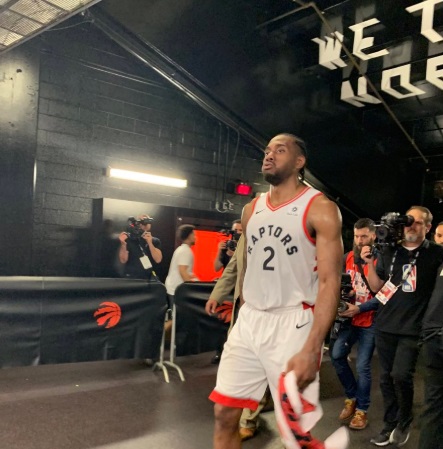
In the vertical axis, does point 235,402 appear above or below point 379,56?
below

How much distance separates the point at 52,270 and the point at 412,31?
5.14 meters

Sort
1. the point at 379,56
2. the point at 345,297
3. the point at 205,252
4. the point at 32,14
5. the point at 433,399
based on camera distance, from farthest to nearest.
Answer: the point at 205,252 < the point at 379,56 < the point at 32,14 < the point at 345,297 < the point at 433,399

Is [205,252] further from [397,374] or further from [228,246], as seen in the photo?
[397,374]

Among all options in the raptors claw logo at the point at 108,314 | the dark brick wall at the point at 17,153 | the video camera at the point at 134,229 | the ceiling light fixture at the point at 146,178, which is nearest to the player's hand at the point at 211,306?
the raptors claw logo at the point at 108,314

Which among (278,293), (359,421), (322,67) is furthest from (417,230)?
(322,67)

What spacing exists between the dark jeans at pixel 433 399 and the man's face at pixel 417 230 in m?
0.76

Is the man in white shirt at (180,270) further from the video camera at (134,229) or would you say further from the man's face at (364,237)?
A: the man's face at (364,237)

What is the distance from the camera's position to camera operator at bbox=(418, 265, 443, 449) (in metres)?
2.69

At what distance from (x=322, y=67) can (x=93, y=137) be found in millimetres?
3639

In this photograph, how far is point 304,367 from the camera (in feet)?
6.55

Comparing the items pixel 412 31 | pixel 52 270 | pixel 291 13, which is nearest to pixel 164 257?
pixel 52 270

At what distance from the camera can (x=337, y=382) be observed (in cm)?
496

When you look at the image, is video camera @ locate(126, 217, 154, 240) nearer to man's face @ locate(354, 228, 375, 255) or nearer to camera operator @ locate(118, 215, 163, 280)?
camera operator @ locate(118, 215, 163, 280)

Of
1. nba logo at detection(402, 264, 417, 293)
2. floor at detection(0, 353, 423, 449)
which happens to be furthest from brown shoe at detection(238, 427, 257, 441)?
nba logo at detection(402, 264, 417, 293)
